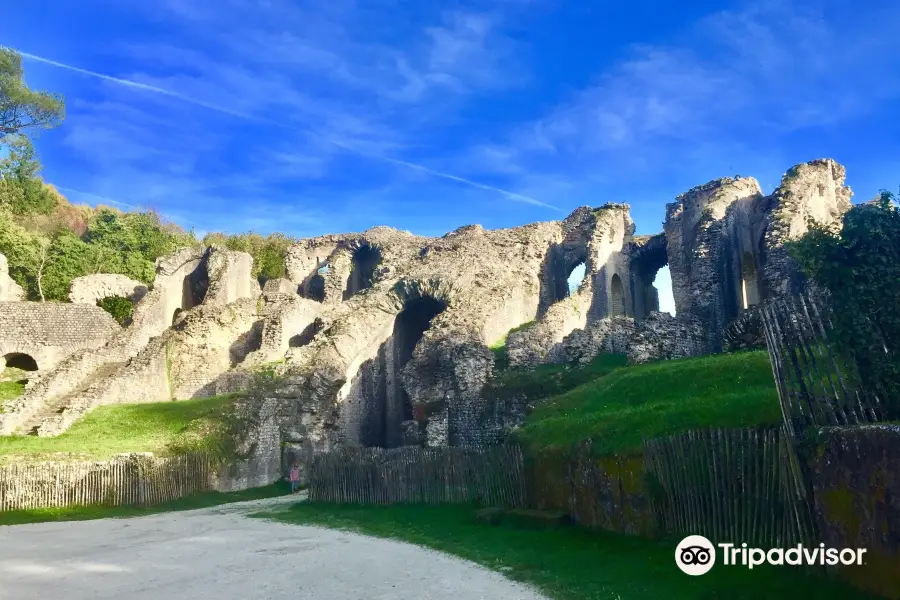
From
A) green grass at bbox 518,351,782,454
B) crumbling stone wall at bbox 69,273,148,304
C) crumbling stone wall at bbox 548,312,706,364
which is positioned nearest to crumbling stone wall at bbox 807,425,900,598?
green grass at bbox 518,351,782,454

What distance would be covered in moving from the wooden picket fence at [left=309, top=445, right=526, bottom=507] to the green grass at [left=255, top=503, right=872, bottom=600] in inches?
29.5

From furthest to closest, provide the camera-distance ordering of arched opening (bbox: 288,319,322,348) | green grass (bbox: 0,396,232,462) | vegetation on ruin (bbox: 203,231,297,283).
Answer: vegetation on ruin (bbox: 203,231,297,283), arched opening (bbox: 288,319,322,348), green grass (bbox: 0,396,232,462)

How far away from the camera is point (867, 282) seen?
7887 millimetres

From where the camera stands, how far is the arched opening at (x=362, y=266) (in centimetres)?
4322

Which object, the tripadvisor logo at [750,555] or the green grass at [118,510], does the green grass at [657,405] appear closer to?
the tripadvisor logo at [750,555]

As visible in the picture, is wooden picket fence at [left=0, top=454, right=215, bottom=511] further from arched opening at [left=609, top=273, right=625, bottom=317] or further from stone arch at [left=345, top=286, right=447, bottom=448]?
arched opening at [left=609, top=273, right=625, bottom=317]

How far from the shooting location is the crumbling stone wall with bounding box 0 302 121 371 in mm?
30938

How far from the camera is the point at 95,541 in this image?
12.6 m

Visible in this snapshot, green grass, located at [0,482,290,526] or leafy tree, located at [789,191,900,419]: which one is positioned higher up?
leafy tree, located at [789,191,900,419]

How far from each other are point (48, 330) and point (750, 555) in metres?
32.7

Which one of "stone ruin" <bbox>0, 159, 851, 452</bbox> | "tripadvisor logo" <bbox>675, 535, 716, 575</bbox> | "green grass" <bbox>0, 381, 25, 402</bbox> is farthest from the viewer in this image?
"green grass" <bbox>0, 381, 25, 402</bbox>

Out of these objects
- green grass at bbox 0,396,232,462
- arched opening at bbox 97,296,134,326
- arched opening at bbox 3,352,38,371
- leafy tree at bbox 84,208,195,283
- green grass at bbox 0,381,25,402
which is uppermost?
leafy tree at bbox 84,208,195,283

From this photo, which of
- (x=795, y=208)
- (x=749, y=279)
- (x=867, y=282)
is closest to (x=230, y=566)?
(x=867, y=282)

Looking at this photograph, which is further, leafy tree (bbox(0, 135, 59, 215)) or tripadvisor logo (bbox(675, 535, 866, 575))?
leafy tree (bbox(0, 135, 59, 215))
